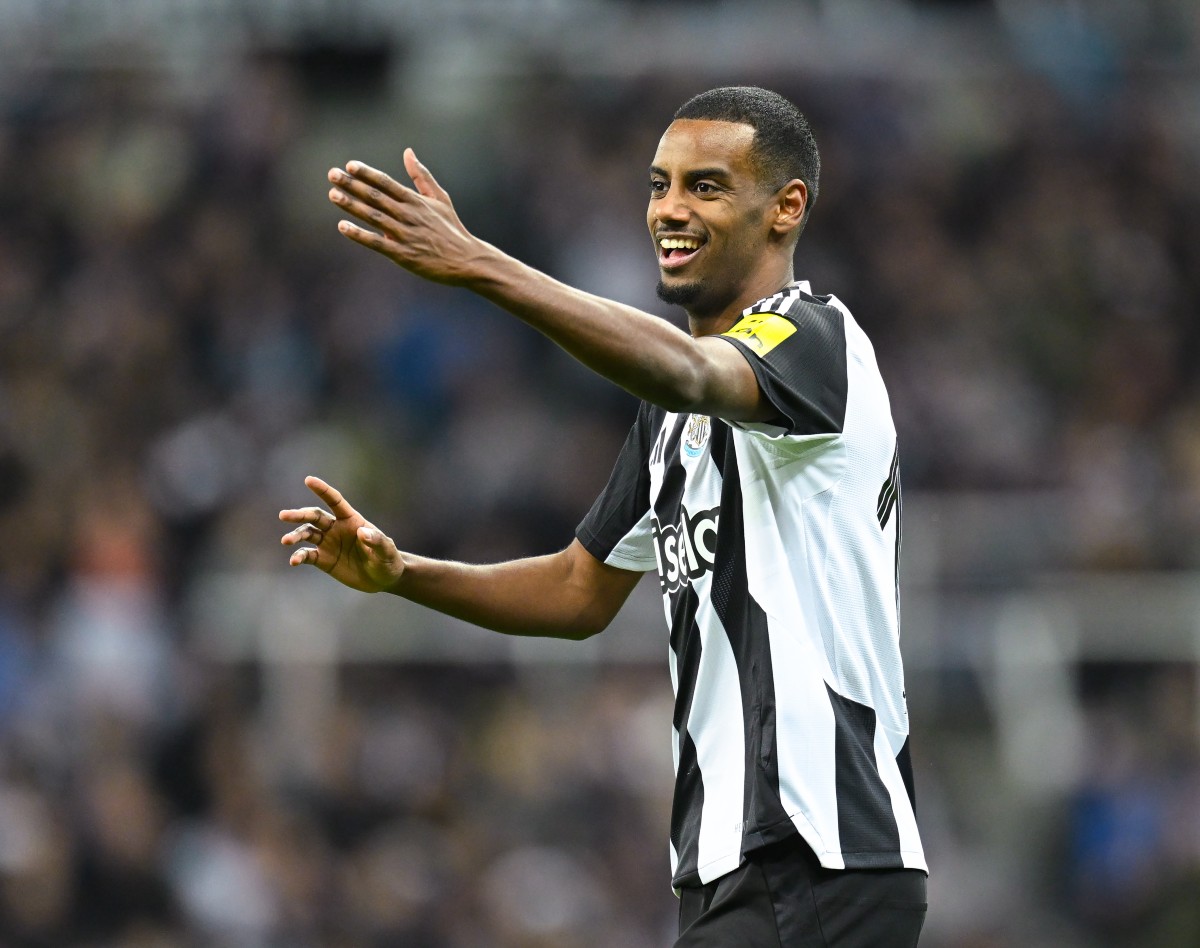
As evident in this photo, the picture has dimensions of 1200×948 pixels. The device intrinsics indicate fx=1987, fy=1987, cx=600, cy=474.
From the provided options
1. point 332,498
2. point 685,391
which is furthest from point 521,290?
point 332,498

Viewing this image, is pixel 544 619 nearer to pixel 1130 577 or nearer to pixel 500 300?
pixel 500 300

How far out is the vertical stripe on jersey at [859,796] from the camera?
4.45 m

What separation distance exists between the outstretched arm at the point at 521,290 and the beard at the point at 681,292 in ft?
2.46

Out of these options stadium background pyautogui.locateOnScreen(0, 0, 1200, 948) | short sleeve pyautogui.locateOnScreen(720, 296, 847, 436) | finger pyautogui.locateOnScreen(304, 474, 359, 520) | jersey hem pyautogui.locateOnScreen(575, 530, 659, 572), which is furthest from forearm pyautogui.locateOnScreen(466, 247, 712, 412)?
stadium background pyautogui.locateOnScreen(0, 0, 1200, 948)

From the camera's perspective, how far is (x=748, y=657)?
15.1ft

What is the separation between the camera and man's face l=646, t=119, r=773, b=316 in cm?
491

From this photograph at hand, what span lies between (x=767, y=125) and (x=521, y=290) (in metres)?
1.18

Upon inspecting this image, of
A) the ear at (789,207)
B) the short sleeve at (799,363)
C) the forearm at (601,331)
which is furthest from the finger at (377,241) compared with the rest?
the ear at (789,207)

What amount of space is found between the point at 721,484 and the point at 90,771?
21.5 ft

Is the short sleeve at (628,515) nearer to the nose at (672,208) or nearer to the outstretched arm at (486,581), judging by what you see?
the outstretched arm at (486,581)

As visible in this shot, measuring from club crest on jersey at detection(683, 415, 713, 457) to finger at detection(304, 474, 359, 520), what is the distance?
2.84ft

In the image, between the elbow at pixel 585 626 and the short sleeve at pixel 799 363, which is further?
the elbow at pixel 585 626

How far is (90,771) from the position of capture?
10.4m

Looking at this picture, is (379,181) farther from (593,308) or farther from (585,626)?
(585,626)
